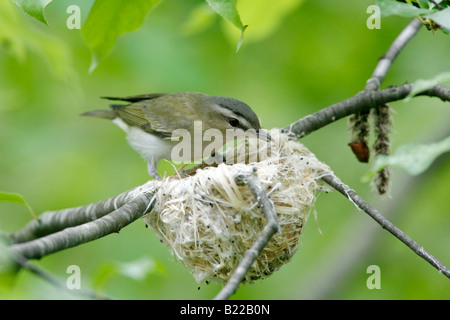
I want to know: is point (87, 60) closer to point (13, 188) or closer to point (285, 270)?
point (13, 188)

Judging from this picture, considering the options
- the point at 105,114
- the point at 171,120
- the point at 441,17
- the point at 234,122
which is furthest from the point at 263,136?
the point at 105,114

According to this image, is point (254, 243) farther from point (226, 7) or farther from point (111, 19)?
point (111, 19)

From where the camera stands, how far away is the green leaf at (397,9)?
2.41m

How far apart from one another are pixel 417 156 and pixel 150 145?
4.28 metres

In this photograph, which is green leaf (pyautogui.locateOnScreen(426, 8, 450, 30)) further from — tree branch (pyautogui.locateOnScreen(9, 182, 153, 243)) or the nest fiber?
tree branch (pyautogui.locateOnScreen(9, 182, 153, 243))

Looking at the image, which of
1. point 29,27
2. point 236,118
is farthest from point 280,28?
point 29,27

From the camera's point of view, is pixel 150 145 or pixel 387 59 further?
pixel 150 145

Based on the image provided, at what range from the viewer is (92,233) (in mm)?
2652

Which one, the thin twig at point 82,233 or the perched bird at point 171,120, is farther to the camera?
the perched bird at point 171,120

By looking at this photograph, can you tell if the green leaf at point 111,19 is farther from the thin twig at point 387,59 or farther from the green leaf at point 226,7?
the thin twig at point 387,59

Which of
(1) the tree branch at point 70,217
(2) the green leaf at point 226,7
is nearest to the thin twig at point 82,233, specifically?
(1) the tree branch at point 70,217

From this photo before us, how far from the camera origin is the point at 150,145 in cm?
586

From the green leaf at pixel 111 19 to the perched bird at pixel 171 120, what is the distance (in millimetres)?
1945

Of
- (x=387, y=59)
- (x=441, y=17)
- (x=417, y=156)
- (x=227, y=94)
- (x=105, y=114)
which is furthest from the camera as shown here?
(x=227, y=94)
